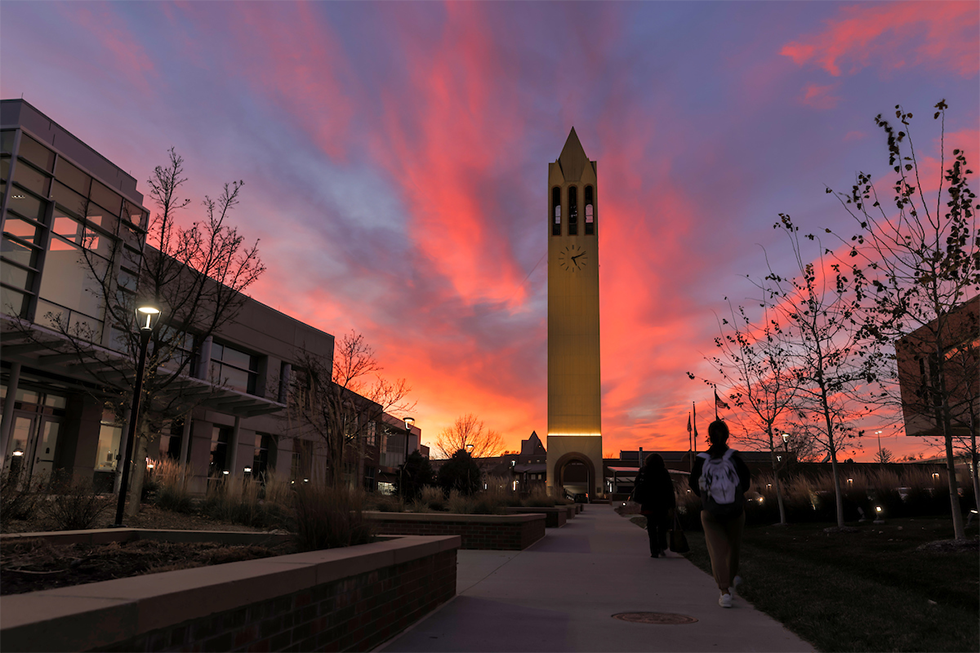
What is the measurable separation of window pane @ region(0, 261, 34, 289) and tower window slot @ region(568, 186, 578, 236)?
44465mm

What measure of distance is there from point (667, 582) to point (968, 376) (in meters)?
6.96

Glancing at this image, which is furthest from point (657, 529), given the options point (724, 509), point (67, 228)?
point (67, 228)

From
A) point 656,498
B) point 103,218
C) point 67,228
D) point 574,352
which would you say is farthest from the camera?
point 574,352

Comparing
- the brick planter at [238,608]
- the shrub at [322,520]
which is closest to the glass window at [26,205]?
the shrub at [322,520]

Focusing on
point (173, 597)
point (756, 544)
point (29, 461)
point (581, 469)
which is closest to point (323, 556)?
point (173, 597)

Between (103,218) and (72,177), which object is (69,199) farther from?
(103,218)

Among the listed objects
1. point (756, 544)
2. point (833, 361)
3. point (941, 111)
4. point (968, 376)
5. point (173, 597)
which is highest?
point (941, 111)

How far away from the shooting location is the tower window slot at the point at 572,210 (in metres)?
59.2

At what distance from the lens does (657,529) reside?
12180 millimetres

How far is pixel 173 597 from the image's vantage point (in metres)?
2.66

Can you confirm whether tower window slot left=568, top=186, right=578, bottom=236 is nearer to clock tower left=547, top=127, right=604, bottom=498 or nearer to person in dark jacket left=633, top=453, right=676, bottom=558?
clock tower left=547, top=127, right=604, bottom=498

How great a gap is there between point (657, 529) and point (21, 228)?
857 inches

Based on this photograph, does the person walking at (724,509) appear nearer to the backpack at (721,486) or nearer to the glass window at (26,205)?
the backpack at (721,486)

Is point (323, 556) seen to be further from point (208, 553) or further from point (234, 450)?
point (234, 450)
